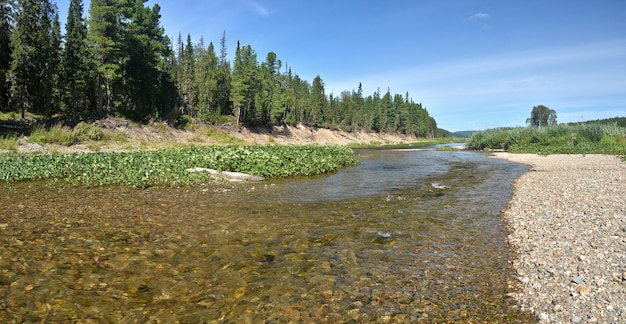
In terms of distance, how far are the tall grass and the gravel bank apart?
30.1 metres

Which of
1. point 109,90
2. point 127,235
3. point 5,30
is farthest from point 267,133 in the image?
point 127,235

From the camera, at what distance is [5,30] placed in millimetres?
28641

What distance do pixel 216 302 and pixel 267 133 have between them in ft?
218

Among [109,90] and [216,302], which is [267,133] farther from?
[216,302]

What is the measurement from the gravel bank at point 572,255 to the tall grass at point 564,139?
30.1 metres

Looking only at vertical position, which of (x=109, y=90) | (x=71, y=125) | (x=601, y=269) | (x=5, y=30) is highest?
(x=5, y=30)

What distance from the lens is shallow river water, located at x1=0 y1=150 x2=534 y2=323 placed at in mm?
4941

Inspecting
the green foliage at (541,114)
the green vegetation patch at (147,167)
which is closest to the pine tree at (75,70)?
the green vegetation patch at (147,167)

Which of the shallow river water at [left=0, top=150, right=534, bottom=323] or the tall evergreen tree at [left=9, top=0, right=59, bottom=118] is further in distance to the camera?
the tall evergreen tree at [left=9, top=0, right=59, bottom=118]

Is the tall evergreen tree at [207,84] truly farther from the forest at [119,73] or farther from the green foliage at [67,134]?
Answer: the green foliage at [67,134]

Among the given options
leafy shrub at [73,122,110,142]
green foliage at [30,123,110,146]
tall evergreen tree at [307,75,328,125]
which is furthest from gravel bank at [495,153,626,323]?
tall evergreen tree at [307,75,328,125]

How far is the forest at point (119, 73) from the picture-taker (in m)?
30.6

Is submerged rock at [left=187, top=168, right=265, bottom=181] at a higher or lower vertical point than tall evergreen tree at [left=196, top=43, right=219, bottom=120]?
lower

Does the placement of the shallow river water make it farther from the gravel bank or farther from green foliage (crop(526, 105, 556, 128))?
green foliage (crop(526, 105, 556, 128))
